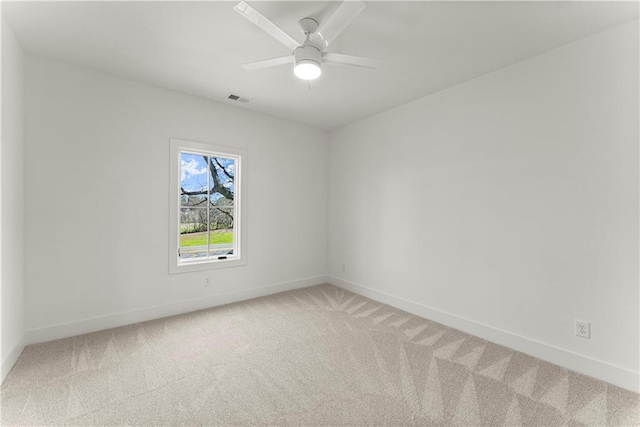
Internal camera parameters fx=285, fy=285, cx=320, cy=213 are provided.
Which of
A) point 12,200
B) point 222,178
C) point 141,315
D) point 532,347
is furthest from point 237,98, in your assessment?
point 532,347

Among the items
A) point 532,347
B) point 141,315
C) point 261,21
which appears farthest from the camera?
point 141,315

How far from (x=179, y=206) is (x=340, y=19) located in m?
2.58

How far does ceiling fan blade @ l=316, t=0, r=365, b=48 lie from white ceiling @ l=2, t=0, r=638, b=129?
18 cm

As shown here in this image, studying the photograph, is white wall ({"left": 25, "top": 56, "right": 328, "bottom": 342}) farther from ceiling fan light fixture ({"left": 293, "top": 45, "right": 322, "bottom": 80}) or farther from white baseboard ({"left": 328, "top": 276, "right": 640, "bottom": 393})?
white baseboard ({"left": 328, "top": 276, "right": 640, "bottom": 393})

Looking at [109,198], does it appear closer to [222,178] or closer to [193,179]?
[193,179]

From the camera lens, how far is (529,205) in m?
2.45

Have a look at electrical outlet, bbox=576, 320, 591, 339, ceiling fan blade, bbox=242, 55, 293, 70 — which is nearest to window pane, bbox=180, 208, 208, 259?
ceiling fan blade, bbox=242, 55, 293, 70

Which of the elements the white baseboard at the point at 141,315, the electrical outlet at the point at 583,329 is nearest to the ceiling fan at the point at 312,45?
the electrical outlet at the point at 583,329

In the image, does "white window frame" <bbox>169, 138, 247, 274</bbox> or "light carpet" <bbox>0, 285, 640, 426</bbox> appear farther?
"white window frame" <bbox>169, 138, 247, 274</bbox>

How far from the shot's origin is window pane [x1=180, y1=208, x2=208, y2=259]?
3.40 meters

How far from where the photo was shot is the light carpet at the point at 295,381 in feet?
5.57

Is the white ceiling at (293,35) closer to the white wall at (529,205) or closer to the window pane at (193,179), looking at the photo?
the white wall at (529,205)

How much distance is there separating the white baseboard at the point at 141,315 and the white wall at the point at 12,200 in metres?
0.17

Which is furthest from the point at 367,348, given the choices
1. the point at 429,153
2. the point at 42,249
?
the point at 42,249
